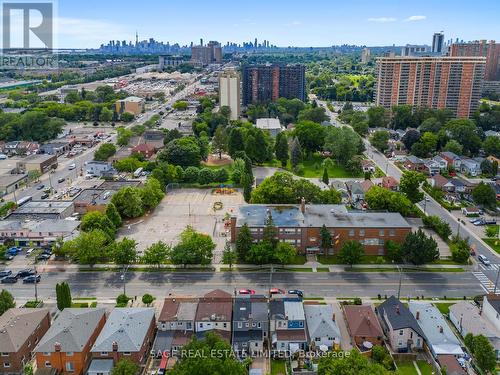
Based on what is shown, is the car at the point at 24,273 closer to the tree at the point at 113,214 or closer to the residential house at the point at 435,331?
the tree at the point at 113,214

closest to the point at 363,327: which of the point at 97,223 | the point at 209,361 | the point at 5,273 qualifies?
the point at 209,361

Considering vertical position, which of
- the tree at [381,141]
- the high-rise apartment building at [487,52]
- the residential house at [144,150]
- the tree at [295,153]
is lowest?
the residential house at [144,150]

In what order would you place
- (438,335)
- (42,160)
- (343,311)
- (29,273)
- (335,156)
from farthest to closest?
1. (335,156)
2. (42,160)
3. (29,273)
4. (343,311)
5. (438,335)

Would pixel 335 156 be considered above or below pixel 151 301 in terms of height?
above

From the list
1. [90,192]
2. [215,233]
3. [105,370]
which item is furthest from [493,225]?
[90,192]

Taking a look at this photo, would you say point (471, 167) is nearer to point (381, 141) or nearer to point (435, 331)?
point (381, 141)

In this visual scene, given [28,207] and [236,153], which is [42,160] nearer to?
[28,207]

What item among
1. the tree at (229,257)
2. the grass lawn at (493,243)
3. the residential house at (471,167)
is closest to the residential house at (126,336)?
the tree at (229,257)
